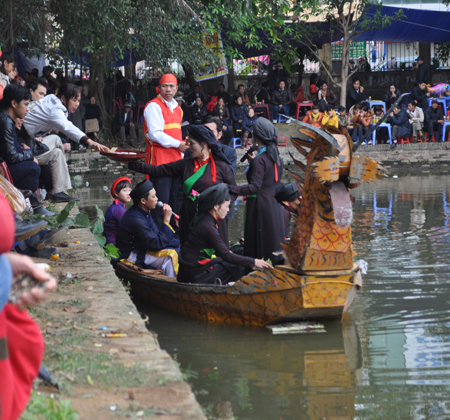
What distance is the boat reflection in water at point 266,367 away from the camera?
4.37m

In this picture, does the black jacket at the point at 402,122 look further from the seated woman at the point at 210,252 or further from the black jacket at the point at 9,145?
the black jacket at the point at 9,145

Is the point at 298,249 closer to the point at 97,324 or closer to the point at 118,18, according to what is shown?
the point at 97,324

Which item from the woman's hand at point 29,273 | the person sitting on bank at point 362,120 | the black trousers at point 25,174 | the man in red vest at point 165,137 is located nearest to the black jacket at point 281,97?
the person sitting on bank at point 362,120

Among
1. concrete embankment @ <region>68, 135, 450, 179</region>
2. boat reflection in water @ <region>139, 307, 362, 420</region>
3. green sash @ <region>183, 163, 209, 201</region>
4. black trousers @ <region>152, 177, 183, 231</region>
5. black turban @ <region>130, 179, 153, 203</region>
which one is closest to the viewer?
boat reflection in water @ <region>139, 307, 362, 420</region>

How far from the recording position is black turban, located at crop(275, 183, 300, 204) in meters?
6.52

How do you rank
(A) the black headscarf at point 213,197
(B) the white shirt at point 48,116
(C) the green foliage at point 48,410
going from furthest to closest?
(B) the white shirt at point 48,116
(A) the black headscarf at point 213,197
(C) the green foliage at point 48,410

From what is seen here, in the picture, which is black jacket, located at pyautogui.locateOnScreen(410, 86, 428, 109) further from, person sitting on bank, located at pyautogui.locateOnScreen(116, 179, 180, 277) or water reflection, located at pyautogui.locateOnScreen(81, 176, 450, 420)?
person sitting on bank, located at pyautogui.locateOnScreen(116, 179, 180, 277)

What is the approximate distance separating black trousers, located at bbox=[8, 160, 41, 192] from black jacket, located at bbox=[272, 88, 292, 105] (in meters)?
14.2

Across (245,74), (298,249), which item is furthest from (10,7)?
(245,74)

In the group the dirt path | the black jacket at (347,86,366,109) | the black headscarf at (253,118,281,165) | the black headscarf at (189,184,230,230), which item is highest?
the black jacket at (347,86,366,109)

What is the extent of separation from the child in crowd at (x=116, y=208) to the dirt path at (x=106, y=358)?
7.18ft

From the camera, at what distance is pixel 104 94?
21.2m

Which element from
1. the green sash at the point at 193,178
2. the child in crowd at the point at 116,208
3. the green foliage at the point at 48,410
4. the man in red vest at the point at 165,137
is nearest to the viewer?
the green foliage at the point at 48,410

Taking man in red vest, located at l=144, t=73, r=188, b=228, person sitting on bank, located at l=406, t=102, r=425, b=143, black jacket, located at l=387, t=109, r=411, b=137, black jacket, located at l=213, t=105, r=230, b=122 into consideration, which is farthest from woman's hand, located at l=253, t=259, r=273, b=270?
person sitting on bank, located at l=406, t=102, r=425, b=143
